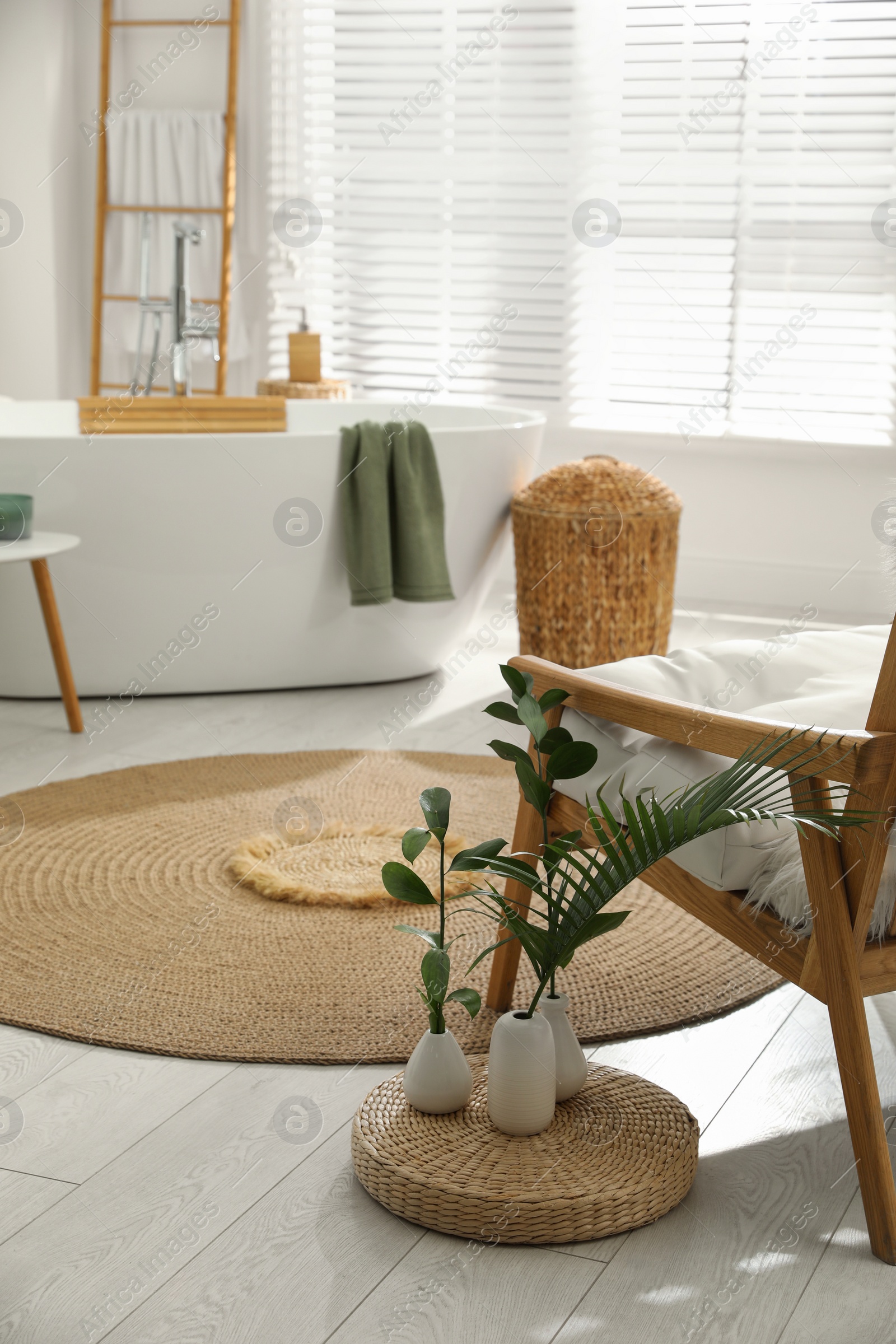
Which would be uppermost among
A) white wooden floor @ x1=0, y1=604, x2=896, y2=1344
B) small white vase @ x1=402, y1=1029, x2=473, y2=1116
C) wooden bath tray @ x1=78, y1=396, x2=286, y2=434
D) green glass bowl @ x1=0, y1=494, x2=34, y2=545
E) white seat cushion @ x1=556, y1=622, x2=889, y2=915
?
wooden bath tray @ x1=78, y1=396, x2=286, y2=434

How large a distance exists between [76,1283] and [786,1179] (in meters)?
0.77

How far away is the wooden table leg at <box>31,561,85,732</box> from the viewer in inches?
118

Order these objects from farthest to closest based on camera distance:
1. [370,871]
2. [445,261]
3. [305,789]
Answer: [445,261]
[305,789]
[370,871]

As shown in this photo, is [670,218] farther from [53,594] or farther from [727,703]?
[727,703]

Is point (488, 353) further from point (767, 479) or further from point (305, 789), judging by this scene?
point (305, 789)

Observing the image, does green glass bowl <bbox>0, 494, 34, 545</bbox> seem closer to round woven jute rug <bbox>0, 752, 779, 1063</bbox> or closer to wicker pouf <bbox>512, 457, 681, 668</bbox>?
round woven jute rug <bbox>0, 752, 779, 1063</bbox>

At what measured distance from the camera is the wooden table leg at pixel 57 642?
9.81ft

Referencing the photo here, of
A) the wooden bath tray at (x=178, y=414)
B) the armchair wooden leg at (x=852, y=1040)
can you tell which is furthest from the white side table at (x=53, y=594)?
the armchair wooden leg at (x=852, y=1040)

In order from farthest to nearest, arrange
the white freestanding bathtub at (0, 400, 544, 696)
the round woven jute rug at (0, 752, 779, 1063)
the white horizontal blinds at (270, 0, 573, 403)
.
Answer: the white horizontal blinds at (270, 0, 573, 403), the white freestanding bathtub at (0, 400, 544, 696), the round woven jute rug at (0, 752, 779, 1063)

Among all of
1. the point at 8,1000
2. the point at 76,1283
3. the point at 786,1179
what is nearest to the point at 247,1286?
the point at 76,1283

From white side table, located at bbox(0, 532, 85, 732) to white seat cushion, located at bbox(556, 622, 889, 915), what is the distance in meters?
1.64

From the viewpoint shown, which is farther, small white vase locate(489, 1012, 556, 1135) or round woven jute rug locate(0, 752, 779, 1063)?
round woven jute rug locate(0, 752, 779, 1063)

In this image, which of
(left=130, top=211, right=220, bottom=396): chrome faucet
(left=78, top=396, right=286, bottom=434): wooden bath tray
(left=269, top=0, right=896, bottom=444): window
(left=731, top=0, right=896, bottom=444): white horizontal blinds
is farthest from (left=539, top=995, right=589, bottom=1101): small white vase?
(left=731, top=0, right=896, bottom=444): white horizontal blinds

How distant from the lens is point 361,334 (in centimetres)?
505
